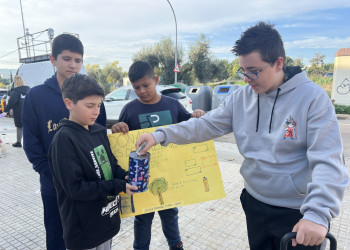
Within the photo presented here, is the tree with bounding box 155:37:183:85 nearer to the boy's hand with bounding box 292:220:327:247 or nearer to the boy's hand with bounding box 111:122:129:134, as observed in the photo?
the boy's hand with bounding box 111:122:129:134

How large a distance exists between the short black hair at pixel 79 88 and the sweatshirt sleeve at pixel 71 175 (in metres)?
0.30

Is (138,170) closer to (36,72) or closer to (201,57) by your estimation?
(36,72)

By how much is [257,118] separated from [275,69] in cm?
31

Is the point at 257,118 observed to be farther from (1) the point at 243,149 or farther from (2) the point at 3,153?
(2) the point at 3,153

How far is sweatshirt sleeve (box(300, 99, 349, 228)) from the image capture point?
1.12 meters

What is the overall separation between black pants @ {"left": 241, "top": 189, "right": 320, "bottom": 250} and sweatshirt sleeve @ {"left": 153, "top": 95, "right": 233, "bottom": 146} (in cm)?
52

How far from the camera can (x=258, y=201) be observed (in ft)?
5.46

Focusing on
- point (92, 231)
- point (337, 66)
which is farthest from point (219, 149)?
point (337, 66)

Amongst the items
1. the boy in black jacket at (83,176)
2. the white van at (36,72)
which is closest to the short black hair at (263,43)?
the boy in black jacket at (83,176)

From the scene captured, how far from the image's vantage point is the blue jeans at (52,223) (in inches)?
77.0

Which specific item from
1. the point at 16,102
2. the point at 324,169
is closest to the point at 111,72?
the point at 16,102

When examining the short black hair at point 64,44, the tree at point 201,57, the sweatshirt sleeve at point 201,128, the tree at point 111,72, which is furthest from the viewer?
the tree at point 111,72

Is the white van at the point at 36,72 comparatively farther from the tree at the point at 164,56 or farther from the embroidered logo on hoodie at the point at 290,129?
the tree at the point at 164,56

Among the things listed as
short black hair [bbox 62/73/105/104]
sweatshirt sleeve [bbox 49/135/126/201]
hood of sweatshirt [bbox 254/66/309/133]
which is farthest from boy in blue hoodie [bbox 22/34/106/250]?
hood of sweatshirt [bbox 254/66/309/133]
